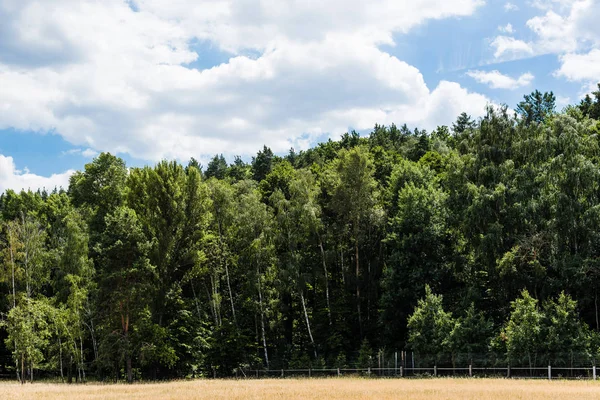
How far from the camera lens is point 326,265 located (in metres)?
56.2

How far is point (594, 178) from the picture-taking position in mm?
40312

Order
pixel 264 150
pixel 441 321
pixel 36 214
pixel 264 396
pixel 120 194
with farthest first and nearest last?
1. pixel 264 150
2. pixel 36 214
3. pixel 120 194
4. pixel 441 321
5. pixel 264 396

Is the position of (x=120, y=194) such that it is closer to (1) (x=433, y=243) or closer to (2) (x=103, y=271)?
(2) (x=103, y=271)

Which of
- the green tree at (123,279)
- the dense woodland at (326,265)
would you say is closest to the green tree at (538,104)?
the dense woodland at (326,265)

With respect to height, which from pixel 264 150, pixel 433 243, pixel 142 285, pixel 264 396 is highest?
pixel 264 150

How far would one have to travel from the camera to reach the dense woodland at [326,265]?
41.8m

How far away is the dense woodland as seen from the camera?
4184 centimetres

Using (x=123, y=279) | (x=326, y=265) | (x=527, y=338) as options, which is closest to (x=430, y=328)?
(x=527, y=338)

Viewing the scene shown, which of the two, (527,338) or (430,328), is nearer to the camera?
(527,338)

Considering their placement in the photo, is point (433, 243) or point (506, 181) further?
point (433, 243)

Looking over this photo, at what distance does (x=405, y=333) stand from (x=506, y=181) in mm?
15218

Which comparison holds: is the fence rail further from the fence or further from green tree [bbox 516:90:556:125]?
green tree [bbox 516:90:556:125]

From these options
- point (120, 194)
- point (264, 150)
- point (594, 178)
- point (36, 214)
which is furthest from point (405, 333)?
point (264, 150)

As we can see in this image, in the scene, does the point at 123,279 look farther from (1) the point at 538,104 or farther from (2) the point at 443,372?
(1) the point at 538,104
